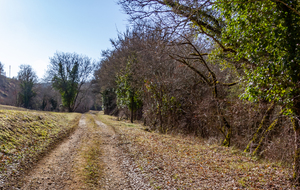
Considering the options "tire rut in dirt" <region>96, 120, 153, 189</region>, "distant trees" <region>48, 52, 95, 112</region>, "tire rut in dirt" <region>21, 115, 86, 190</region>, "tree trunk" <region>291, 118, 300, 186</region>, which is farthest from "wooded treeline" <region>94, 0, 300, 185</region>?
"distant trees" <region>48, 52, 95, 112</region>

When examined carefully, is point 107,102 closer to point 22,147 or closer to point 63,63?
point 63,63

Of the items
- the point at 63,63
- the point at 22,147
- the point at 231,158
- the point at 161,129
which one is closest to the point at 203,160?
the point at 231,158

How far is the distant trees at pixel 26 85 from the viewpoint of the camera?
132ft

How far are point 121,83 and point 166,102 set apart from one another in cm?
1013

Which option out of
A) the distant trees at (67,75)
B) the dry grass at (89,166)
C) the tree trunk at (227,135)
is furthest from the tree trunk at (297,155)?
the distant trees at (67,75)

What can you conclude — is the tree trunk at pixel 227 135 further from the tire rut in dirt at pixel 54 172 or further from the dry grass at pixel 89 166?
the tire rut in dirt at pixel 54 172

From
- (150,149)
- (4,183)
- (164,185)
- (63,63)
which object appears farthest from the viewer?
(63,63)

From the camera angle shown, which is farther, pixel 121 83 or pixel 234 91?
pixel 121 83

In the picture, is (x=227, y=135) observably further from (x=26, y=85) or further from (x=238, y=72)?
(x=26, y=85)

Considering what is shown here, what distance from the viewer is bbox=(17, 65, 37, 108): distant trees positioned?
40.3 metres

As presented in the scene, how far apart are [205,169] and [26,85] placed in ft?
143

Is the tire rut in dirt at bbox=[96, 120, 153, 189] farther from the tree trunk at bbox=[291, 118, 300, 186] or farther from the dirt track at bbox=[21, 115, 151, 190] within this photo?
the tree trunk at bbox=[291, 118, 300, 186]

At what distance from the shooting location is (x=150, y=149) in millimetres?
9586

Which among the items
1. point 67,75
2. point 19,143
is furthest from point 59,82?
point 19,143
